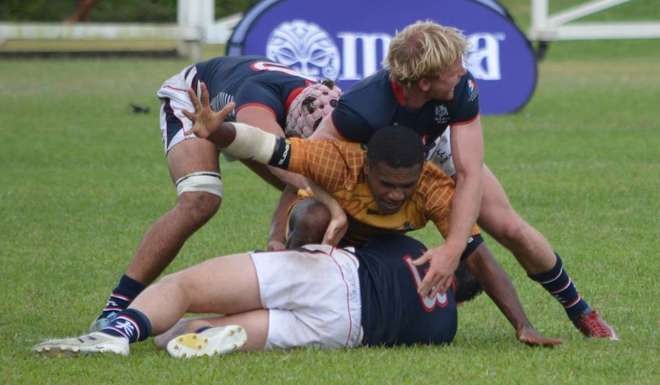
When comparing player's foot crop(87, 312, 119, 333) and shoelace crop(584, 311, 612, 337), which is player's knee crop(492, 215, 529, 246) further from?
player's foot crop(87, 312, 119, 333)

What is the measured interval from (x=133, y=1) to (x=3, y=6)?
7.98 ft

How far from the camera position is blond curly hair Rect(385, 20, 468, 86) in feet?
20.1

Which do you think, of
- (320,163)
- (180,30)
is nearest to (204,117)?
(320,163)

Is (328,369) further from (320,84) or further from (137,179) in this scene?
(137,179)

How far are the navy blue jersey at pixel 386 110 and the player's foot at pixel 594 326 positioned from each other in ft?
3.40

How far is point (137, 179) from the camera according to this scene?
12.5 m

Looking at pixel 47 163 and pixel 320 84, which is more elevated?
pixel 320 84

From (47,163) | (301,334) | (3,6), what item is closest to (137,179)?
(47,163)

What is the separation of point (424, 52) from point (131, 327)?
5.14 ft

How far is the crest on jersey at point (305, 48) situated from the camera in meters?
16.1

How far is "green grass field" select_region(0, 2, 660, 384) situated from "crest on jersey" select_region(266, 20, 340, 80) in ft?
5.19

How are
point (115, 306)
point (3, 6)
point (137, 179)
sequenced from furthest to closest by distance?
point (3, 6) → point (137, 179) → point (115, 306)

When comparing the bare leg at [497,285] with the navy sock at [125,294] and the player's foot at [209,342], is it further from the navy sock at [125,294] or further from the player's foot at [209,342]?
the navy sock at [125,294]

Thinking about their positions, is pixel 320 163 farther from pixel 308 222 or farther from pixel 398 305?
pixel 398 305
